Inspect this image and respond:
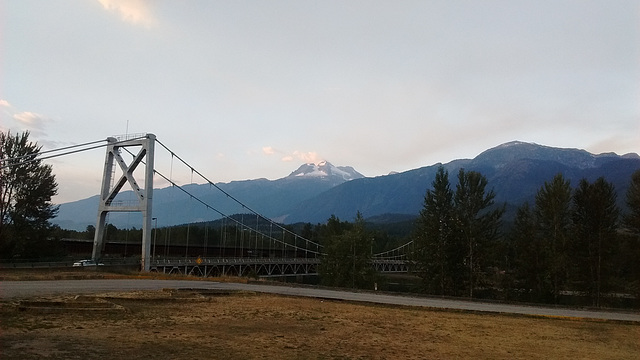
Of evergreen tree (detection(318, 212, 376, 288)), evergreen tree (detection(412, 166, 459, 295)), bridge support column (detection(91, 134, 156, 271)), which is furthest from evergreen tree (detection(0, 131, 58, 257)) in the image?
evergreen tree (detection(412, 166, 459, 295))

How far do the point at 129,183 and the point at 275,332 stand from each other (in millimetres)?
41673

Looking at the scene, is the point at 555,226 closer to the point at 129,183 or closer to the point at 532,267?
the point at 532,267

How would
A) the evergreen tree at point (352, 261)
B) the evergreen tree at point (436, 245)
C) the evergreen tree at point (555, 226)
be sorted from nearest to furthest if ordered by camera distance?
the evergreen tree at point (555, 226)
the evergreen tree at point (436, 245)
the evergreen tree at point (352, 261)

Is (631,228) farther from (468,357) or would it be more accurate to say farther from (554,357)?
(468,357)

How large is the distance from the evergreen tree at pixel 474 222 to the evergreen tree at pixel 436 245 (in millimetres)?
1414

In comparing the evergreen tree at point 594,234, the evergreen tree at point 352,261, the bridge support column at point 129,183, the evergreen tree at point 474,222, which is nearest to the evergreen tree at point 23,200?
the bridge support column at point 129,183

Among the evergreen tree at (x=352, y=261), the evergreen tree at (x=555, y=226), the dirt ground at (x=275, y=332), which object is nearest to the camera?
the dirt ground at (x=275, y=332)

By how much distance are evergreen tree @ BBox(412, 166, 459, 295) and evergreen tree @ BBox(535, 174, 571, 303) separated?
1097 centimetres

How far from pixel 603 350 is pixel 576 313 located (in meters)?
12.0

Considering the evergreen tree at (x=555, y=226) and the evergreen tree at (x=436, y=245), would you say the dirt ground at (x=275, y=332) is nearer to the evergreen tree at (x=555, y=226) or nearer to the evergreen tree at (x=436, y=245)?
the evergreen tree at (x=436, y=245)

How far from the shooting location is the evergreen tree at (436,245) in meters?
48.1

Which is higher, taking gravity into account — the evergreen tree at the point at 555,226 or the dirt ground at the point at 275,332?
the evergreen tree at the point at 555,226

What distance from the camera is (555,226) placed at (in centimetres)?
5019

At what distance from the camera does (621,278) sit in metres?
42.6
